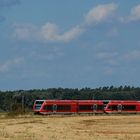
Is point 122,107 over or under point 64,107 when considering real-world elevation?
over

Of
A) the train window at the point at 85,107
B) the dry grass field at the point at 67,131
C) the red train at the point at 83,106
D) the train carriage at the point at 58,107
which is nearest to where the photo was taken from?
the dry grass field at the point at 67,131

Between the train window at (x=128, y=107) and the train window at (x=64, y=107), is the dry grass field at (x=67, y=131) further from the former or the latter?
the train window at (x=128, y=107)

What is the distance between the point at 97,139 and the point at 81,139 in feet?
3.80

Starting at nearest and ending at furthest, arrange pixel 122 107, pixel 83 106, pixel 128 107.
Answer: pixel 83 106 → pixel 122 107 → pixel 128 107

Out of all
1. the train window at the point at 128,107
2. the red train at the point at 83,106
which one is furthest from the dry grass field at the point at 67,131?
the train window at the point at 128,107

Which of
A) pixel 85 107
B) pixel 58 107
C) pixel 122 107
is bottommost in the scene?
pixel 58 107

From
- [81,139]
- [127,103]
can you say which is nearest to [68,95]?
[127,103]

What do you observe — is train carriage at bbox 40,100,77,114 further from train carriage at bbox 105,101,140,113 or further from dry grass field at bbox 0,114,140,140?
dry grass field at bbox 0,114,140,140

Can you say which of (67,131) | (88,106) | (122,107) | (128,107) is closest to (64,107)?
(88,106)

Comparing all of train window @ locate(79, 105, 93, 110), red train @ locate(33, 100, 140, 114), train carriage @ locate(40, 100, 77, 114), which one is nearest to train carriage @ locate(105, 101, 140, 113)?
red train @ locate(33, 100, 140, 114)

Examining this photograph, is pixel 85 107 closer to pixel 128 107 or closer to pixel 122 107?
pixel 122 107

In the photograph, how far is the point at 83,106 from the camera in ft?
380

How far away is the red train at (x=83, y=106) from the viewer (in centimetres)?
10850

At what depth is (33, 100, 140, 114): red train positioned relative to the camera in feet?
356
